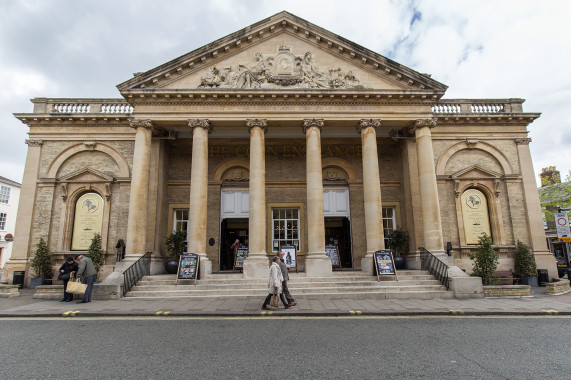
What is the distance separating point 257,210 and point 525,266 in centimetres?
1365

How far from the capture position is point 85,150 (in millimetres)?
17984

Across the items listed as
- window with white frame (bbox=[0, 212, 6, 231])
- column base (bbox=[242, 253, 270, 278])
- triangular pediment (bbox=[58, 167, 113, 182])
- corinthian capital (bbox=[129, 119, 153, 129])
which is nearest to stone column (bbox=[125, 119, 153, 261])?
corinthian capital (bbox=[129, 119, 153, 129])

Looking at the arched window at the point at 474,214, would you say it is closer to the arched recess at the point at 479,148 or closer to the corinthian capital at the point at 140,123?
→ the arched recess at the point at 479,148

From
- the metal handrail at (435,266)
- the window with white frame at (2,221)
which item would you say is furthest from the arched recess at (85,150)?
the window with white frame at (2,221)

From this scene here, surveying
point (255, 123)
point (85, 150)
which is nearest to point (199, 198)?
point (255, 123)

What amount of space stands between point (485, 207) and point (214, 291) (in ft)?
50.1

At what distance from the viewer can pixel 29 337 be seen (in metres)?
6.30

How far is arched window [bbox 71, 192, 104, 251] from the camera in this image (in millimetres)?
17094

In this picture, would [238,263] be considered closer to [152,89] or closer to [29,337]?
[152,89]

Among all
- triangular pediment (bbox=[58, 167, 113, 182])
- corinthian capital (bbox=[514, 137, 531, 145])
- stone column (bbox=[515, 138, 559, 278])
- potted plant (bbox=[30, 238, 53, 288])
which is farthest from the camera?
corinthian capital (bbox=[514, 137, 531, 145])

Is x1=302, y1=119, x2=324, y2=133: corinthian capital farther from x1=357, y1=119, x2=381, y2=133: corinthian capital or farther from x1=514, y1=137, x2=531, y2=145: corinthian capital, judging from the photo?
x1=514, y1=137, x2=531, y2=145: corinthian capital

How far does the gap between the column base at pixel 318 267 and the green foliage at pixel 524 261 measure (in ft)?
33.8

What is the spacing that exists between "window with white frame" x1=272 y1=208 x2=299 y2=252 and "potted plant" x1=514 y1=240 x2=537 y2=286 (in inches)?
446

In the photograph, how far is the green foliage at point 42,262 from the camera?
51.5 ft
